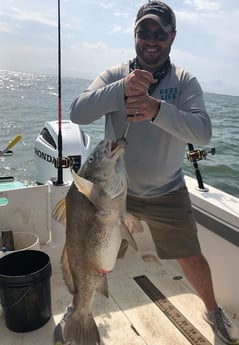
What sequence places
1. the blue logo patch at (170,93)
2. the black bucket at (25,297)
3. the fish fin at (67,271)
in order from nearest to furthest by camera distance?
the fish fin at (67,271) < the blue logo patch at (170,93) < the black bucket at (25,297)

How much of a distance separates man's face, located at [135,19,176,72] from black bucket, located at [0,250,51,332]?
170cm

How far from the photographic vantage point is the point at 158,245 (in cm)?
287

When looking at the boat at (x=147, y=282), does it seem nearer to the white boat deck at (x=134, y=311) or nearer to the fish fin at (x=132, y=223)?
the white boat deck at (x=134, y=311)

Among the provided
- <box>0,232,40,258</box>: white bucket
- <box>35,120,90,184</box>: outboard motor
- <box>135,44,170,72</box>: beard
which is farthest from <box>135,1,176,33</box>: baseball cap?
<box>35,120,90,184</box>: outboard motor

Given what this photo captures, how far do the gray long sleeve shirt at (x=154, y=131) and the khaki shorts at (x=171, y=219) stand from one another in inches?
2.5

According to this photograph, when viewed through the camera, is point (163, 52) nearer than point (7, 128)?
Yes

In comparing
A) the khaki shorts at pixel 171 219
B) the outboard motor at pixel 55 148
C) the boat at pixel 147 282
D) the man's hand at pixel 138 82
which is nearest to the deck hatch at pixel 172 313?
the boat at pixel 147 282

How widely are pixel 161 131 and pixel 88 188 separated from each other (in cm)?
100

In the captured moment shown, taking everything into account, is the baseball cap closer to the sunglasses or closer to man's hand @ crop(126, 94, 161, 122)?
the sunglasses

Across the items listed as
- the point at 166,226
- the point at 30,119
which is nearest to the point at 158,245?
the point at 166,226

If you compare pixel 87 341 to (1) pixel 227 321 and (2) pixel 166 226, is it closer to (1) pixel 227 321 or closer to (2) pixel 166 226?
(2) pixel 166 226

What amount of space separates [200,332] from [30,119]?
46.3 feet

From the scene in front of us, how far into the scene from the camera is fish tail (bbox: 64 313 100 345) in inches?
84.8

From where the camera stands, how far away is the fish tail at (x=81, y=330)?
215 centimetres
